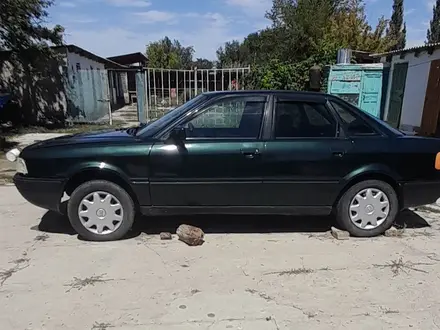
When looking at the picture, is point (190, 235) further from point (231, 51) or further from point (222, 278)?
point (231, 51)

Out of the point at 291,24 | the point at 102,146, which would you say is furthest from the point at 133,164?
the point at 291,24

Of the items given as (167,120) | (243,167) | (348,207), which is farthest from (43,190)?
(348,207)

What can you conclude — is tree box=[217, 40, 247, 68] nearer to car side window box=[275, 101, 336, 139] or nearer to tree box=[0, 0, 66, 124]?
tree box=[0, 0, 66, 124]

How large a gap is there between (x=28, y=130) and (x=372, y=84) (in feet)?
40.3

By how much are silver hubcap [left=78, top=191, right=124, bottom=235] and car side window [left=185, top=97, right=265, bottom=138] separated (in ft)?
3.56

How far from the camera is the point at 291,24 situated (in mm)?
21938

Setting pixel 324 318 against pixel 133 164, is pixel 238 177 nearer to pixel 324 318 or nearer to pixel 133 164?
pixel 133 164

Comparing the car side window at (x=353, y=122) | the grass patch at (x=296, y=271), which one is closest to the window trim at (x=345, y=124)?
the car side window at (x=353, y=122)

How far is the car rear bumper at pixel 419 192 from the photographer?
422cm

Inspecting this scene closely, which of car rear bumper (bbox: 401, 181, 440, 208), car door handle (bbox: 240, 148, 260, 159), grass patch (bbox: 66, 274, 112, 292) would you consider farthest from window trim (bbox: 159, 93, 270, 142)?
car rear bumper (bbox: 401, 181, 440, 208)

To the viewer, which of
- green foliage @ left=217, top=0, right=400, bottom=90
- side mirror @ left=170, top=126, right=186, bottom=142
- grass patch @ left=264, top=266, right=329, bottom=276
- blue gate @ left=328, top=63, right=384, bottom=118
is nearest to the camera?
grass patch @ left=264, top=266, right=329, bottom=276

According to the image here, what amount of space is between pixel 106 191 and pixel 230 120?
153 centimetres

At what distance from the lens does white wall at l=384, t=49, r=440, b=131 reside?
11555mm

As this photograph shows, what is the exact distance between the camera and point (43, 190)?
4.07 meters
